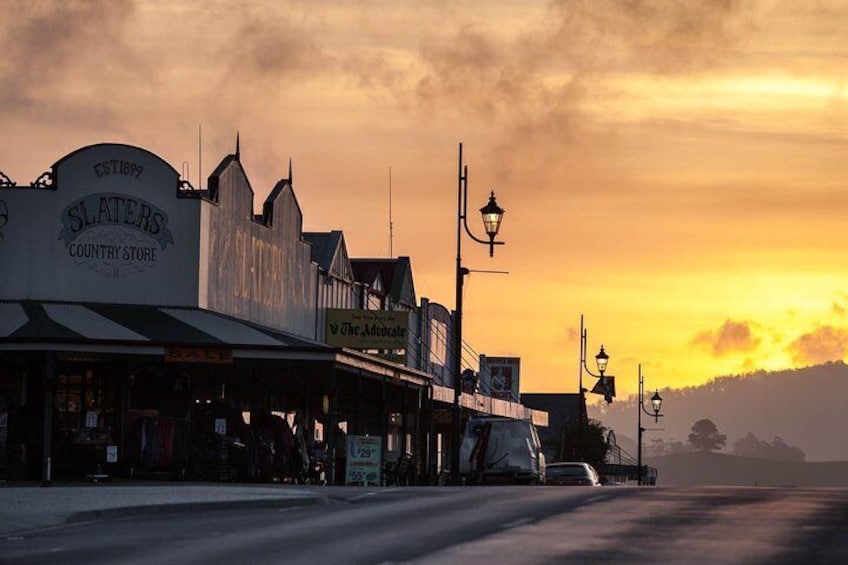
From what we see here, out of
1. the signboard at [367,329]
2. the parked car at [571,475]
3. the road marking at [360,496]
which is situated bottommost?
the road marking at [360,496]

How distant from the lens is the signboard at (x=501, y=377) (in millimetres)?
90250

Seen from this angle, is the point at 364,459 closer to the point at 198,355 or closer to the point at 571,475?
the point at 198,355

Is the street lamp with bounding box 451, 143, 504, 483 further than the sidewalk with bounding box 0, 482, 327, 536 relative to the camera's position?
Yes

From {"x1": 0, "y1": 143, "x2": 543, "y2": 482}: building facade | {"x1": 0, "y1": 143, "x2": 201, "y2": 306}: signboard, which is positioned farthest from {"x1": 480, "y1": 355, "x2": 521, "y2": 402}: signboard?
{"x1": 0, "y1": 143, "x2": 201, "y2": 306}: signboard

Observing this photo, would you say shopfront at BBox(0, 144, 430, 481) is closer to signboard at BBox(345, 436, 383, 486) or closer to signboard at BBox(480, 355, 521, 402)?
signboard at BBox(345, 436, 383, 486)

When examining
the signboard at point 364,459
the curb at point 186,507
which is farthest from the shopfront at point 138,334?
the curb at point 186,507

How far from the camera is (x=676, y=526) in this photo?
24.5m

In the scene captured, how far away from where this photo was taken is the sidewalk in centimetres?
2623

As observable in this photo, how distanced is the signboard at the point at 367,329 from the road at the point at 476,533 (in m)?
21.8

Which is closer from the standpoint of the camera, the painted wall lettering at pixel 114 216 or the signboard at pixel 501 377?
the painted wall lettering at pixel 114 216

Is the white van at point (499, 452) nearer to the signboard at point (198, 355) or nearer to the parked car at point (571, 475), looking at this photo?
the parked car at point (571, 475)

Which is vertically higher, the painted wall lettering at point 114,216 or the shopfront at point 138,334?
the painted wall lettering at point 114,216

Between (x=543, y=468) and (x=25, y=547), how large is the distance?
30.2 meters

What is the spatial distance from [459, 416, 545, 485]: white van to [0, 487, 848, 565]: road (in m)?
17.1
